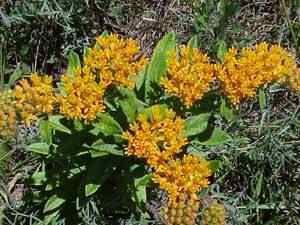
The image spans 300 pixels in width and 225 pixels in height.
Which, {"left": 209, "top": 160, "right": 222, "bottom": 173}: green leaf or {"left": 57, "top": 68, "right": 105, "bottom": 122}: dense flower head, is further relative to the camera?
{"left": 209, "top": 160, "right": 222, "bottom": 173}: green leaf

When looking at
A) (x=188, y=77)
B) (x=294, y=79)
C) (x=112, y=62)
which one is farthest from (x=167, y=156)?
(x=294, y=79)

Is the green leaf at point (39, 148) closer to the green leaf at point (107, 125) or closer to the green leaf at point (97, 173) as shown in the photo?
the green leaf at point (97, 173)

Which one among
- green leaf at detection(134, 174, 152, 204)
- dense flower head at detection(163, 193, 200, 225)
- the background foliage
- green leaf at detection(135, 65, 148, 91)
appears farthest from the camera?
the background foliage

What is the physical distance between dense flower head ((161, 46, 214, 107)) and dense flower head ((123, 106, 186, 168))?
0.31ft

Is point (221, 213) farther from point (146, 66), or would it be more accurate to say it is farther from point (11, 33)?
point (11, 33)

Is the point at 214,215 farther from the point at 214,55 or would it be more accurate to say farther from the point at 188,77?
the point at 214,55

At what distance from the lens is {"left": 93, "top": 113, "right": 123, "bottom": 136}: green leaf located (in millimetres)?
2867

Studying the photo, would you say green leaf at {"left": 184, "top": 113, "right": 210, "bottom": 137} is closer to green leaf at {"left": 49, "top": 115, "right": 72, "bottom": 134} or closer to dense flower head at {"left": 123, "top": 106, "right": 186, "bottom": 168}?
dense flower head at {"left": 123, "top": 106, "right": 186, "bottom": 168}

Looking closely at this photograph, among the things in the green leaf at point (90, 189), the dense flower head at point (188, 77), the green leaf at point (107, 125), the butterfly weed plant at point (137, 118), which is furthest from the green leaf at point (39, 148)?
the dense flower head at point (188, 77)

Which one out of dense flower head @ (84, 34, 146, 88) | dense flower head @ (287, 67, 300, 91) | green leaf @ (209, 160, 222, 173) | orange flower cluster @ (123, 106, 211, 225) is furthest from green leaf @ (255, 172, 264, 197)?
dense flower head @ (84, 34, 146, 88)

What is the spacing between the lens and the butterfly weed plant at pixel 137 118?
2.79 m

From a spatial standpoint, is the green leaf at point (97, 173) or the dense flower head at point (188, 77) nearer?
the dense flower head at point (188, 77)

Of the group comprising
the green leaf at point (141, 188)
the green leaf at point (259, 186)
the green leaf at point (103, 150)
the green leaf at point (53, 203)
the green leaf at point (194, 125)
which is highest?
the green leaf at point (194, 125)

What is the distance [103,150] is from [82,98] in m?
0.24
